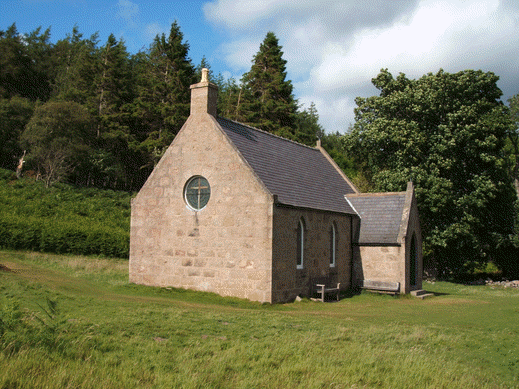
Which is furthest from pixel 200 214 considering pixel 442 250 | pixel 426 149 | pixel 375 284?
pixel 442 250

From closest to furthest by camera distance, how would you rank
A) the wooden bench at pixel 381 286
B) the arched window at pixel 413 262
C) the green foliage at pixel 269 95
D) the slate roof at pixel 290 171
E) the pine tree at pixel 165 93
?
1. the slate roof at pixel 290 171
2. the wooden bench at pixel 381 286
3. the arched window at pixel 413 262
4. the pine tree at pixel 165 93
5. the green foliage at pixel 269 95

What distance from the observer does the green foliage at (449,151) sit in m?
33.5

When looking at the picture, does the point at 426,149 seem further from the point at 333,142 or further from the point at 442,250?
the point at 333,142

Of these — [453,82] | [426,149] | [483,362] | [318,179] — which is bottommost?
[483,362]

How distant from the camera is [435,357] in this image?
1155 centimetres

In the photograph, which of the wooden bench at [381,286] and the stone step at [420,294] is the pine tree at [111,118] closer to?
the wooden bench at [381,286]

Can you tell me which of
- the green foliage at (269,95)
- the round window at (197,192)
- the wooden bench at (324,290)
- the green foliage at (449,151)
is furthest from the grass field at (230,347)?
the green foliage at (269,95)

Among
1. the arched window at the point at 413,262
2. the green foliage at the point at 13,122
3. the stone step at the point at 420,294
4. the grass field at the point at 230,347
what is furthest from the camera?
the green foliage at the point at 13,122

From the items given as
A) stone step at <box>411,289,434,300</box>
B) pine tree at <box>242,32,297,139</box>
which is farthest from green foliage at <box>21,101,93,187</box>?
stone step at <box>411,289,434,300</box>

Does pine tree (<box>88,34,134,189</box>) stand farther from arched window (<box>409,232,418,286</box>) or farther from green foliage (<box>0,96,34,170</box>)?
arched window (<box>409,232,418,286</box>)

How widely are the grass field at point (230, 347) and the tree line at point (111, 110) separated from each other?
3152 cm

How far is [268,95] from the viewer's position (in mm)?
57406

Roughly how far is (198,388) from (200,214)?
43.5ft

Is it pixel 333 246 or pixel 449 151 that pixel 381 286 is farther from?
pixel 449 151
